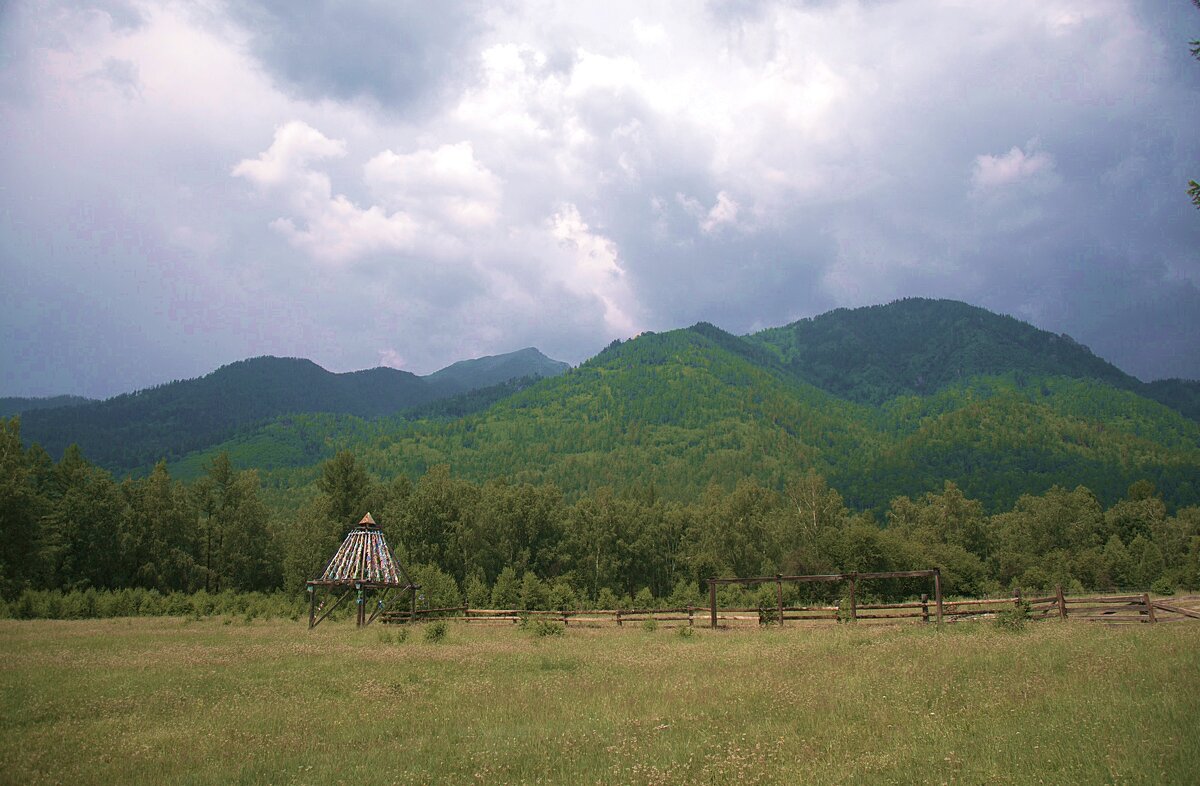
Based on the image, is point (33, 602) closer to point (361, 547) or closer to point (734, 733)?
point (361, 547)

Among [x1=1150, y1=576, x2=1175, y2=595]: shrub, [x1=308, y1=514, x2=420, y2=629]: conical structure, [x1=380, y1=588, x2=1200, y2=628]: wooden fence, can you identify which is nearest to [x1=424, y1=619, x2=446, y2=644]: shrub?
[x1=380, y1=588, x2=1200, y2=628]: wooden fence

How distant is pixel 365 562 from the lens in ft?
130

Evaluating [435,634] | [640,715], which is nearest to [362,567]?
[435,634]

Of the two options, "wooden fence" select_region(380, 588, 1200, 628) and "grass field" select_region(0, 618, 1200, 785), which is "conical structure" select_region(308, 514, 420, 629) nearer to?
"wooden fence" select_region(380, 588, 1200, 628)

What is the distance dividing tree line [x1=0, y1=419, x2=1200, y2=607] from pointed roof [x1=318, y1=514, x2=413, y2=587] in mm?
14309

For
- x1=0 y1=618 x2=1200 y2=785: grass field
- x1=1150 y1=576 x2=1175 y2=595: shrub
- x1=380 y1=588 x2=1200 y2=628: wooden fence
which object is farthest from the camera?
x1=1150 y1=576 x2=1175 y2=595: shrub

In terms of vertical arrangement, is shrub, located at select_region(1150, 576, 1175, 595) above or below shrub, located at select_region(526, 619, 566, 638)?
below

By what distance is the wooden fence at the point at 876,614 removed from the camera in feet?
88.3

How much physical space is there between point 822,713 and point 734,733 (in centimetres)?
208

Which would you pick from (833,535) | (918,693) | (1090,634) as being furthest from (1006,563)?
(918,693)

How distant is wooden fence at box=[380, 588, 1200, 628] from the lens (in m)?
26.9

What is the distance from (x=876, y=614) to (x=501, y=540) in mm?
52782

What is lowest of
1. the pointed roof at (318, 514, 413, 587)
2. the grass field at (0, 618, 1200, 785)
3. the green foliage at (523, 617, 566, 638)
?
the green foliage at (523, 617, 566, 638)

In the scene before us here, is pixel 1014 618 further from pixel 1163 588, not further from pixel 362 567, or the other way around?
pixel 1163 588
